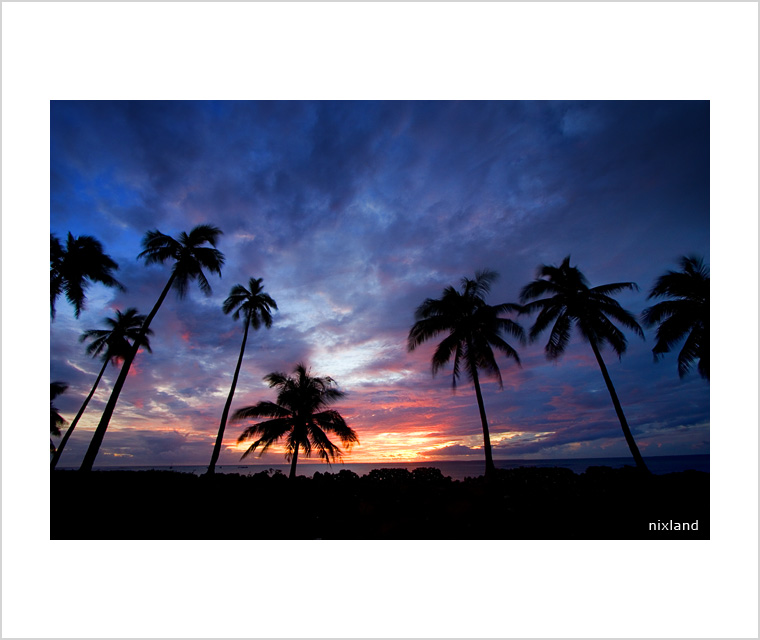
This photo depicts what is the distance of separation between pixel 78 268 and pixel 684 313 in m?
23.5

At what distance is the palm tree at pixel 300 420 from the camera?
51.5 feet

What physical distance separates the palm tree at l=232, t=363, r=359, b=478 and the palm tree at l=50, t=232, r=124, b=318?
26.4ft

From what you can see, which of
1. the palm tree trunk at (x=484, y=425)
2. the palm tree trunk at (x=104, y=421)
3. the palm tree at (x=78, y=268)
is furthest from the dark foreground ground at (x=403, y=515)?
the palm tree at (x=78, y=268)

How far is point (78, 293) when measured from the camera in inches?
505

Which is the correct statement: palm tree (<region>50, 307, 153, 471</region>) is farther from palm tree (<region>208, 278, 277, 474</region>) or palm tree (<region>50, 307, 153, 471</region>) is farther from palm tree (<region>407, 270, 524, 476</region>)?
palm tree (<region>407, 270, 524, 476</region>)

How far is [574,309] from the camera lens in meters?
12.8

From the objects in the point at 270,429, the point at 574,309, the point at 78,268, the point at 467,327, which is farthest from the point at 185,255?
the point at 574,309

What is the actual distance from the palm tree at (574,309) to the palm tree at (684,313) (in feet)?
2.68

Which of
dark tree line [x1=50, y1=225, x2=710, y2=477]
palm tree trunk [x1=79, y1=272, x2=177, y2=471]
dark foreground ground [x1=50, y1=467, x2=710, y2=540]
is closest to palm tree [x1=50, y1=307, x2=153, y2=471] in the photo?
dark tree line [x1=50, y1=225, x2=710, y2=477]

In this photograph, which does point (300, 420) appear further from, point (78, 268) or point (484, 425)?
point (78, 268)

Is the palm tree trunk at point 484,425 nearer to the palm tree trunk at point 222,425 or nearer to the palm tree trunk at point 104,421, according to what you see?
the palm tree trunk at point 222,425
